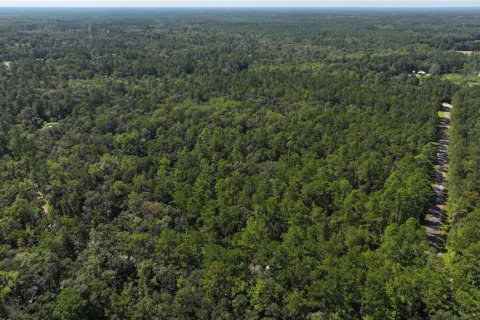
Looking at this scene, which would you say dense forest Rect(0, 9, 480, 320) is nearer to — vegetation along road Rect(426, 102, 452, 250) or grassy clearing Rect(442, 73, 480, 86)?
vegetation along road Rect(426, 102, 452, 250)

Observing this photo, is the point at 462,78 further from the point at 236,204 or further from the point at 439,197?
the point at 236,204

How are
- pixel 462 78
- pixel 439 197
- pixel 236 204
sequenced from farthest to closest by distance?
pixel 462 78, pixel 439 197, pixel 236 204

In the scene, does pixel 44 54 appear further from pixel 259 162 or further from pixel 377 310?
pixel 377 310

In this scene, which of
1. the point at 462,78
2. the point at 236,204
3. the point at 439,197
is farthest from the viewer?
the point at 462,78

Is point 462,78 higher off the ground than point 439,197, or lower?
higher

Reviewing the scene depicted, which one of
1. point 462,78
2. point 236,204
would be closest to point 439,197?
point 236,204

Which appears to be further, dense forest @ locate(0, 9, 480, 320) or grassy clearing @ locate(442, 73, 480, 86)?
grassy clearing @ locate(442, 73, 480, 86)

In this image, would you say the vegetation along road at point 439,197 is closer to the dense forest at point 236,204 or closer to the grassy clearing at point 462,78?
the dense forest at point 236,204

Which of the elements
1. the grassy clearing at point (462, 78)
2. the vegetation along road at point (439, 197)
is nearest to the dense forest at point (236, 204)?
the vegetation along road at point (439, 197)

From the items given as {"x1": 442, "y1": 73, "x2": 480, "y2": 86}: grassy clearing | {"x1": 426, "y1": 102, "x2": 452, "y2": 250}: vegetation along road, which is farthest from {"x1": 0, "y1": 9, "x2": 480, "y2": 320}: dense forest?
{"x1": 442, "y1": 73, "x2": 480, "y2": 86}: grassy clearing
